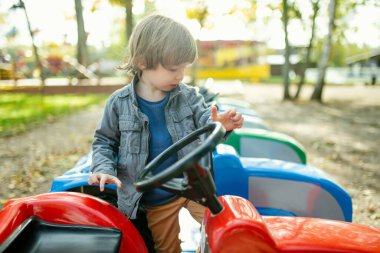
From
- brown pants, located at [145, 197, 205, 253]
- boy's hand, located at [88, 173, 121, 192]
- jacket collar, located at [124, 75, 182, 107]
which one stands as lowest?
brown pants, located at [145, 197, 205, 253]

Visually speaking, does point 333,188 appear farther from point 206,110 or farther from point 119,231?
point 119,231

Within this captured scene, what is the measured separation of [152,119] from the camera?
1.70 metres

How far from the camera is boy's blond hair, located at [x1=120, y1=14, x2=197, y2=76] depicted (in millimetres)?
1497

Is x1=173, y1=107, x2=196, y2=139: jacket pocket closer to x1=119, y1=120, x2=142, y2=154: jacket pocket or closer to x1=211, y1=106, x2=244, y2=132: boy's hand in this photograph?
x1=119, y1=120, x2=142, y2=154: jacket pocket

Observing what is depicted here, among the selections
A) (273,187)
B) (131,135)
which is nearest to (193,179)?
(131,135)

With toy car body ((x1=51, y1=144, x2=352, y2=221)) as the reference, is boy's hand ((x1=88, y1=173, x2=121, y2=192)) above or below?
above

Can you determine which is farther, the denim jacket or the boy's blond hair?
the denim jacket

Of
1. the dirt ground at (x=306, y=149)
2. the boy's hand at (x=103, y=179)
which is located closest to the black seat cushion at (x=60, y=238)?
the boy's hand at (x=103, y=179)

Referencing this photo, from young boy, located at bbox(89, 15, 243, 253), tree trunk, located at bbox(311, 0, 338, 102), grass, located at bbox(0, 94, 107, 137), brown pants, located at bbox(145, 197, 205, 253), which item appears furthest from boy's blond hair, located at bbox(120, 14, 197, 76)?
tree trunk, located at bbox(311, 0, 338, 102)

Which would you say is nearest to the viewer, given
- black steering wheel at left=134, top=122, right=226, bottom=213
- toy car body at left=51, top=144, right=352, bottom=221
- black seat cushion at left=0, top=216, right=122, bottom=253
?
black steering wheel at left=134, top=122, right=226, bottom=213

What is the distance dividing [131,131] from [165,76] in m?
0.29

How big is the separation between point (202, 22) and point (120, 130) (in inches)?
439

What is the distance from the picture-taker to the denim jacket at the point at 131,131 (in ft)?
5.37

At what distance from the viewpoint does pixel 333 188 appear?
81.4 inches
